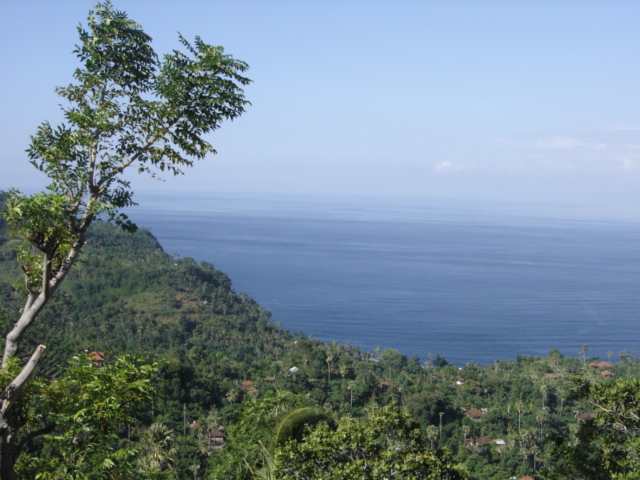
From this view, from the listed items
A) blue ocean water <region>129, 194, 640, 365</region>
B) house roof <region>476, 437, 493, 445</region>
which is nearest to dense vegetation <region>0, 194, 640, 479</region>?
house roof <region>476, 437, 493, 445</region>

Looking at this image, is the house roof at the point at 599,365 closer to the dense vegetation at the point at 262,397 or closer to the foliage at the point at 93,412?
the dense vegetation at the point at 262,397

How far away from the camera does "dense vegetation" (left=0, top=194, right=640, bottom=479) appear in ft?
Answer: 16.5

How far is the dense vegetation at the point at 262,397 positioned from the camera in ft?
16.5

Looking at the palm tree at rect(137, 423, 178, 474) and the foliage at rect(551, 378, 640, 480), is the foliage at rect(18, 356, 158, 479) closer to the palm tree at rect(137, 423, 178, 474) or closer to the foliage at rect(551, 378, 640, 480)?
the foliage at rect(551, 378, 640, 480)

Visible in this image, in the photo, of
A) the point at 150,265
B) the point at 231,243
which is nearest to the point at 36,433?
the point at 150,265

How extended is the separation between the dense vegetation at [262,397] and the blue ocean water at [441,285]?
6.81m

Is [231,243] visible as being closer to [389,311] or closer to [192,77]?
[389,311]

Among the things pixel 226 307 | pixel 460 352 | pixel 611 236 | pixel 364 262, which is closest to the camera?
pixel 460 352

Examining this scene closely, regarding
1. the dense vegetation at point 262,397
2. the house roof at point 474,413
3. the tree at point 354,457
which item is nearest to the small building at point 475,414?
the house roof at point 474,413

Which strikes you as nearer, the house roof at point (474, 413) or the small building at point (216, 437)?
the small building at point (216, 437)

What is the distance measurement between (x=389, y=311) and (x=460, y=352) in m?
13.6

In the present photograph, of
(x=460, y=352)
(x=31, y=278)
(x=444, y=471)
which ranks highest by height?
(x=31, y=278)

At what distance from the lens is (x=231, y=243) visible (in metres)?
114

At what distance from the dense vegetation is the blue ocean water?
681cm
